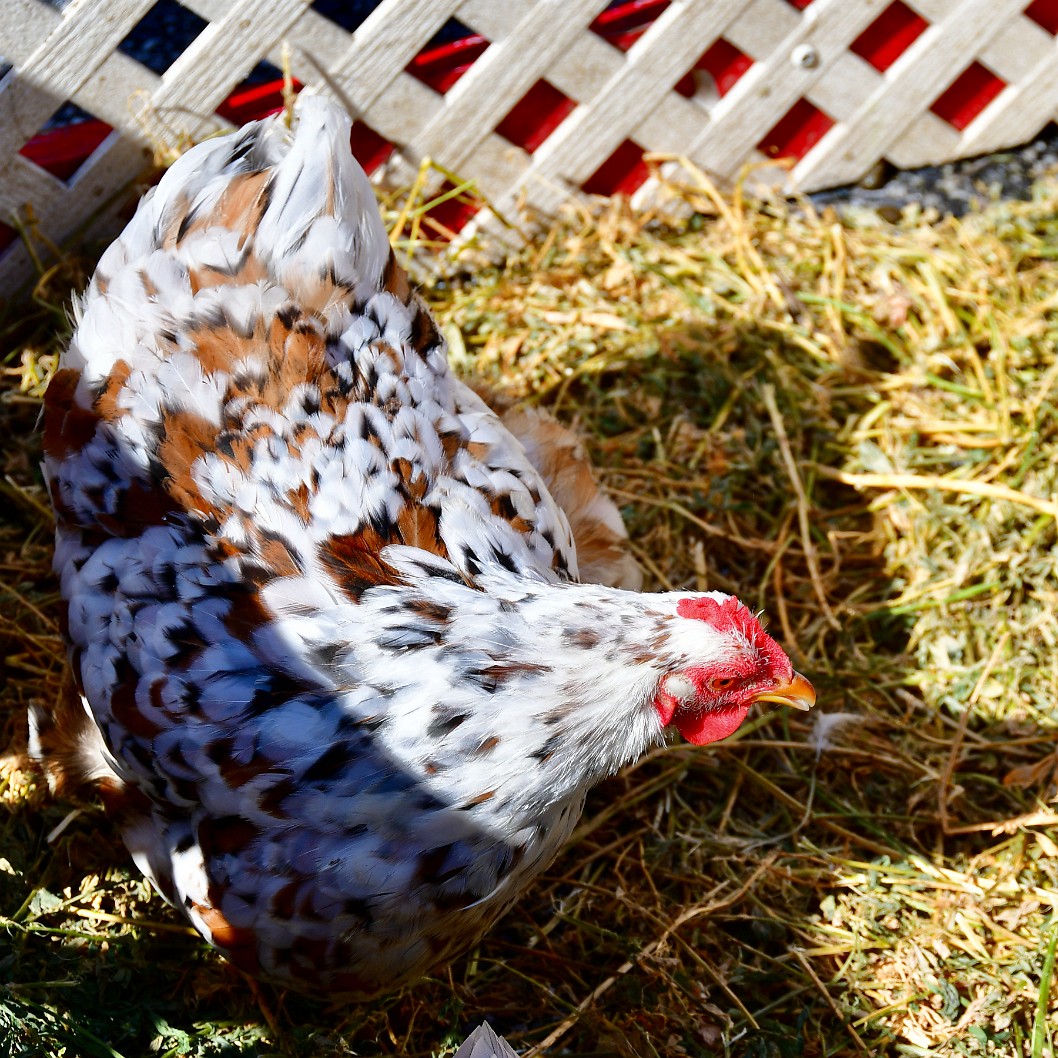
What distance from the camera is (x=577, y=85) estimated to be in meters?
2.78

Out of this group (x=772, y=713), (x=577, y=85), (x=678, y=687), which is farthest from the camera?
(x=577, y=85)

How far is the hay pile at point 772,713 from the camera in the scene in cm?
198

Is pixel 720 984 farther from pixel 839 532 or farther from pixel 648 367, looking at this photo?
pixel 648 367

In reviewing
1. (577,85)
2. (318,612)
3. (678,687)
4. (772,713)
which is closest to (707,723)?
(678,687)

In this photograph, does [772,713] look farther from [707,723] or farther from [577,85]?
[577,85]

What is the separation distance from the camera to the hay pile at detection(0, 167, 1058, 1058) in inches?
78.1

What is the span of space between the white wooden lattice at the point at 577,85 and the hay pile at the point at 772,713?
0.18 metres

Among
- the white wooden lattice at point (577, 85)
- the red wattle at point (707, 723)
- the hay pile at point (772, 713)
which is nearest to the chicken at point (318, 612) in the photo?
the red wattle at point (707, 723)

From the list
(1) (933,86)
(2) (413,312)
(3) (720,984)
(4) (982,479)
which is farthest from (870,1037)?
(1) (933,86)

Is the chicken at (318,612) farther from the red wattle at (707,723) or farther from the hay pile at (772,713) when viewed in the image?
the hay pile at (772,713)

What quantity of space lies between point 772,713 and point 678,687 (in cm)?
91

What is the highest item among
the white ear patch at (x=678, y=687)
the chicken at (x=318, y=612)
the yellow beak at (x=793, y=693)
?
the yellow beak at (x=793, y=693)

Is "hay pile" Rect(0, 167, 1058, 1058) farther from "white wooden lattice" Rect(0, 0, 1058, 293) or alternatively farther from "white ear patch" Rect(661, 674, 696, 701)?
"white ear patch" Rect(661, 674, 696, 701)

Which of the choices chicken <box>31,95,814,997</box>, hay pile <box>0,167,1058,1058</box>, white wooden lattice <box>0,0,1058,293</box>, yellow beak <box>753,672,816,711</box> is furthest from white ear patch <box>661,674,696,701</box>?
white wooden lattice <box>0,0,1058,293</box>
